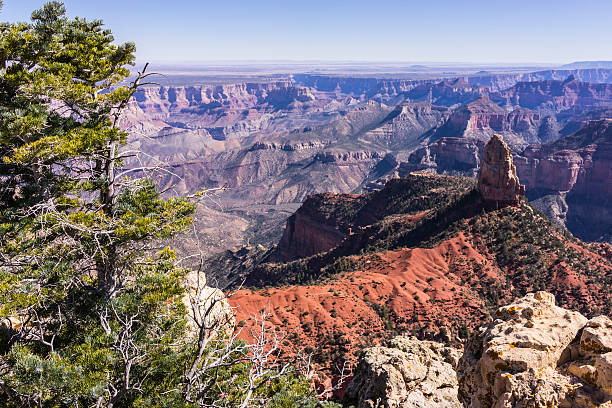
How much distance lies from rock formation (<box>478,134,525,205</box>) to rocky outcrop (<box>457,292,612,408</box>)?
53.5m

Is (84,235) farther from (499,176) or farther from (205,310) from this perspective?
(499,176)

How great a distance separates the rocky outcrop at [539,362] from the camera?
352 inches

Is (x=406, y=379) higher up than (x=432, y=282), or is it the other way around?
(x=406, y=379)

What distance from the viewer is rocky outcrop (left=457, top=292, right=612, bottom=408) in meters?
8.95

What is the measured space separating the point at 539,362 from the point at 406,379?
957cm

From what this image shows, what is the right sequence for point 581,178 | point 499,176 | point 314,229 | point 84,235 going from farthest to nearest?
point 581,178 < point 314,229 < point 499,176 < point 84,235

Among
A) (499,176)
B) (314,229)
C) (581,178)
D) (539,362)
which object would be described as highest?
(539,362)

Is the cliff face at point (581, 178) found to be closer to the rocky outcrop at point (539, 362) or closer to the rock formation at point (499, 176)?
the rock formation at point (499, 176)

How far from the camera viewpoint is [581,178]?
18212 cm

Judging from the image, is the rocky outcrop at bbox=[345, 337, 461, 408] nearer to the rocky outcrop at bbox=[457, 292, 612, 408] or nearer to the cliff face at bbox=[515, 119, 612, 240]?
the rocky outcrop at bbox=[457, 292, 612, 408]

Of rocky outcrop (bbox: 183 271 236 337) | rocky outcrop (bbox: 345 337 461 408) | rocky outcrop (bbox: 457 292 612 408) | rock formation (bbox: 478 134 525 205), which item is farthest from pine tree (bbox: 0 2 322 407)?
rock formation (bbox: 478 134 525 205)

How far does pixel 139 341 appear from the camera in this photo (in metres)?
12.5

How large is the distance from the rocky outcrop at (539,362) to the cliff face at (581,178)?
185399 mm

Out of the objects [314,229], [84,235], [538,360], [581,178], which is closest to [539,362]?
[538,360]
